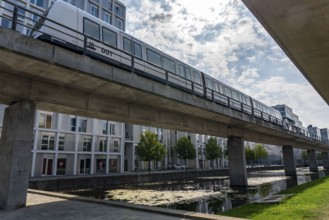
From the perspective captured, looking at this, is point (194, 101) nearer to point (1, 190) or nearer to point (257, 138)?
point (1, 190)

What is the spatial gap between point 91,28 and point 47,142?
98.2 ft

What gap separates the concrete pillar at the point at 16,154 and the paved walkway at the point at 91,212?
24.9 inches

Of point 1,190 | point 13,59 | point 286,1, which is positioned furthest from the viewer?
point 1,190

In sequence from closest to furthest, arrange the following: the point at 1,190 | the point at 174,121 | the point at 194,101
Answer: the point at 1,190 < the point at 194,101 < the point at 174,121

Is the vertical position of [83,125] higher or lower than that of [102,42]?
higher

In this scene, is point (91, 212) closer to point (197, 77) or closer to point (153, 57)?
point (153, 57)

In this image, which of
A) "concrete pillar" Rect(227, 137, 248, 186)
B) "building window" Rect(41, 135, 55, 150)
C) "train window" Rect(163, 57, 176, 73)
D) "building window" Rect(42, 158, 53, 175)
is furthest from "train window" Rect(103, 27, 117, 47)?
"building window" Rect(42, 158, 53, 175)

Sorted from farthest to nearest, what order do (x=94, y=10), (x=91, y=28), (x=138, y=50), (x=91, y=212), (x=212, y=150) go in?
1. (x=212, y=150)
2. (x=94, y=10)
3. (x=138, y=50)
4. (x=91, y=28)
5. (x=91, y=212)

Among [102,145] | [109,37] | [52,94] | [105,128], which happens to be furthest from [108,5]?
[52,94]

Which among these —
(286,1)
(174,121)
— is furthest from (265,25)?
(174,121)

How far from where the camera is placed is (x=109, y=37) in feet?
58.1

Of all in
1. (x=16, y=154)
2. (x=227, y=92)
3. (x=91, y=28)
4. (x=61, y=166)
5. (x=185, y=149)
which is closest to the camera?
(x=16, y=154)

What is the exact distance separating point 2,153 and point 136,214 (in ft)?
23.3

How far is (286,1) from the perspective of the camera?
20.5ft
